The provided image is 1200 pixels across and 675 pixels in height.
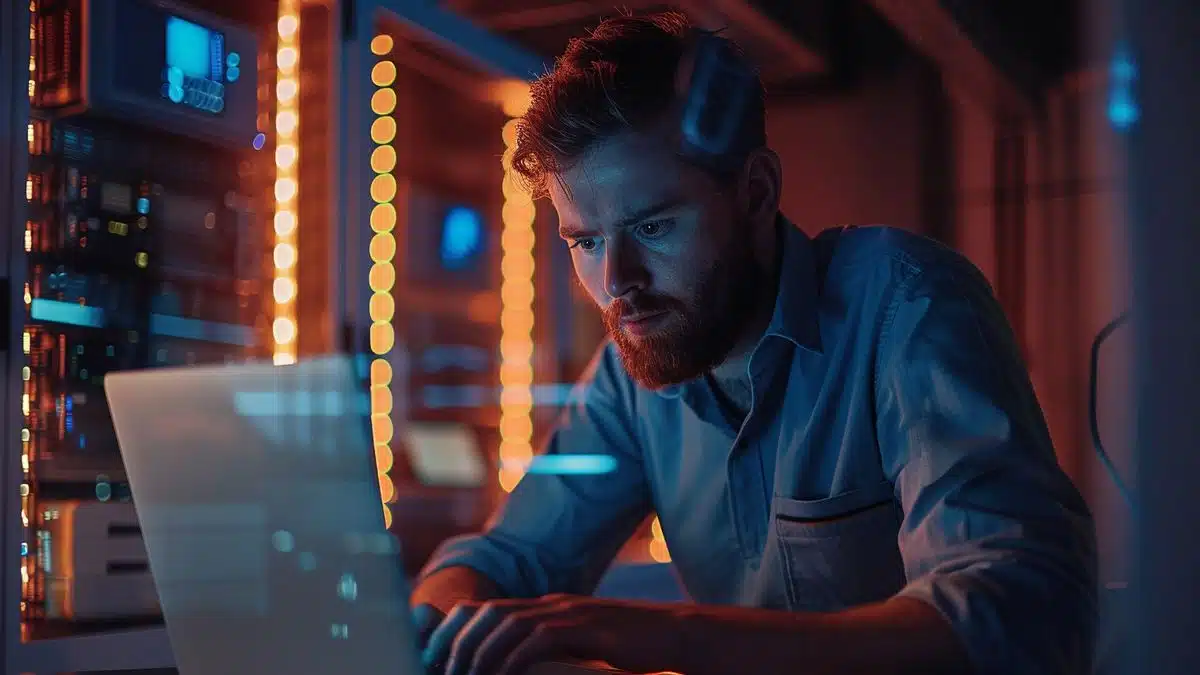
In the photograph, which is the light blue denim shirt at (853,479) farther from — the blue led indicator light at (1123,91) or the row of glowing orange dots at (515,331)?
the row of glowing orange dots at (515,331)

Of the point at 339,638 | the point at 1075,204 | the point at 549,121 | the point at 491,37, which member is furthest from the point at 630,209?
the point at 1075,204

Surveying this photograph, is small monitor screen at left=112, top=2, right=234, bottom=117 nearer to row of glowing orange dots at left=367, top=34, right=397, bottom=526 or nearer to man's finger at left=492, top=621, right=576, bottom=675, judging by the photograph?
row of glowing orange dots at left=367, top=34, right=397, bottom=526

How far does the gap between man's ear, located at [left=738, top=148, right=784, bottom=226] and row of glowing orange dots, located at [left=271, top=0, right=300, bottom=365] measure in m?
1.01

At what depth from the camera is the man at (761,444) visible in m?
0.78

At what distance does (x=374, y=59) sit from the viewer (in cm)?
206

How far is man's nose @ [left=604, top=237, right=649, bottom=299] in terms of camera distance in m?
1.20

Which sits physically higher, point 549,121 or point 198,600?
point 549,121

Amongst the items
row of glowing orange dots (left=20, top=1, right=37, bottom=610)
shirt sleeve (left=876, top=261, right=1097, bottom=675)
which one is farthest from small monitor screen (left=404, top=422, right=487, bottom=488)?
shirt sleeve (left=876, top=261, right=1097, bottom=675)

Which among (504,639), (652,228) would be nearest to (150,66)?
(652,228)

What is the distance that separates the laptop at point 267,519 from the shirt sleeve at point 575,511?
49 cm

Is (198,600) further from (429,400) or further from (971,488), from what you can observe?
(429,400)

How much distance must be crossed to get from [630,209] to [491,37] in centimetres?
139

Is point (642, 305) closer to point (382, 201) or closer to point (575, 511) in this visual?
point (575, 511)

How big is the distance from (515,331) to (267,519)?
7.72ft
